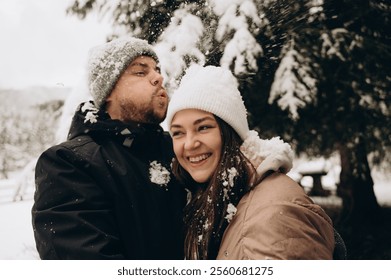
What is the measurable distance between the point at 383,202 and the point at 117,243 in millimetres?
2920

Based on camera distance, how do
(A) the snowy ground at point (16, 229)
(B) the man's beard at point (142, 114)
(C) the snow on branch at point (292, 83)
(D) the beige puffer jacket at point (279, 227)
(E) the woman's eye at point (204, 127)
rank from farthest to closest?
(C) the snow on branch at point (292, 83) → (A) the snowy ground at point (16, 229) → (B) the man's beard at point (142, 114) → (E) the woman's eye at point (204, 127) → (D) the beige puffer jacket at point (279, 227)

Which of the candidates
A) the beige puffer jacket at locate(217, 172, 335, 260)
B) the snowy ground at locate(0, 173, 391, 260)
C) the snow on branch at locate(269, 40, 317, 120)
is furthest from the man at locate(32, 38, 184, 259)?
the snow on branch at locate(269, 40, 317, 120)

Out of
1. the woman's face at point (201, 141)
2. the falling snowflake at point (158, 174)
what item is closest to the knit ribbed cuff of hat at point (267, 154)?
the woman's face at point (201, 141)

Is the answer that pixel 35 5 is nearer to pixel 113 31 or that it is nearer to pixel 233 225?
pixel 113 31

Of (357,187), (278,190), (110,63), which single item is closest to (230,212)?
(278,190)

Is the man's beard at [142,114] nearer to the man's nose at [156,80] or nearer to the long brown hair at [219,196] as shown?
the man's nose at [156,80]

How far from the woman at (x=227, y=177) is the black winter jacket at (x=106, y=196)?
12cm

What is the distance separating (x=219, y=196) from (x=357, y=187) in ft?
9.01

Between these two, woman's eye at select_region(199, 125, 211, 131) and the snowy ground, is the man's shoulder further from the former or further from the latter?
the snowy ground

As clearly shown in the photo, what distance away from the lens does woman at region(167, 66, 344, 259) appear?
3.73 feet

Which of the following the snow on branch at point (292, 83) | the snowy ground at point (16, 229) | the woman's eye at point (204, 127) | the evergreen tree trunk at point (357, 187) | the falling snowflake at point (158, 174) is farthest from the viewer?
the evergreen tree trunk at point (357, 187)

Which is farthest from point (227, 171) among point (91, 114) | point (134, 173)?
point (91, 114)

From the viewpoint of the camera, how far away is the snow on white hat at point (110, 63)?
5.52 ft

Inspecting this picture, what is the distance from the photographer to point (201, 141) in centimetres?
135
